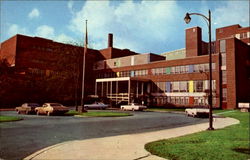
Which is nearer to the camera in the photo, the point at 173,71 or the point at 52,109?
the point at 52,109

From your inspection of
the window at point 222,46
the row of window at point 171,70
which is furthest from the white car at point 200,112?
the window at point 222,46

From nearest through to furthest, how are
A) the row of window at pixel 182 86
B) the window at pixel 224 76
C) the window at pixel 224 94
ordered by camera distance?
the window at pixel 224 94 < the window at pixel 224 76 < the row of window at pixel 182 86

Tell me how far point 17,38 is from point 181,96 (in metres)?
39.7

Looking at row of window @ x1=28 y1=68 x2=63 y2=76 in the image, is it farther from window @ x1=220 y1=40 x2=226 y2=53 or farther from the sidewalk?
the sidewalk

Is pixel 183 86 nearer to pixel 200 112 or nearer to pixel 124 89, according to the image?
pixel 124 89

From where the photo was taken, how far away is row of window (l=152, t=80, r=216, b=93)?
153 feet

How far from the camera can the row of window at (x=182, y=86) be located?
46.6 meters

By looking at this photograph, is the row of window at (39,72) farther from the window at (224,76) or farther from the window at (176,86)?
the window at (224,76)

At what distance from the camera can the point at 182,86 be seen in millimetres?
50406

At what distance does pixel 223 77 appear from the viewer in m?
44.8

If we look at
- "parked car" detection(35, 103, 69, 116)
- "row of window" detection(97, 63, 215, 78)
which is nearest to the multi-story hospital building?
"row of window" detection(97, 63, 215, 78)

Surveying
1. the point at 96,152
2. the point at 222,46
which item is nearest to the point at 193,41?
the point at 222,46

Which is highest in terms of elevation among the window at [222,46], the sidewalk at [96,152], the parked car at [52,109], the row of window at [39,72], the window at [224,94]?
the window at [222,46]

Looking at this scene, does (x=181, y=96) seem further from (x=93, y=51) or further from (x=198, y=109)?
(x=93, y=51)
